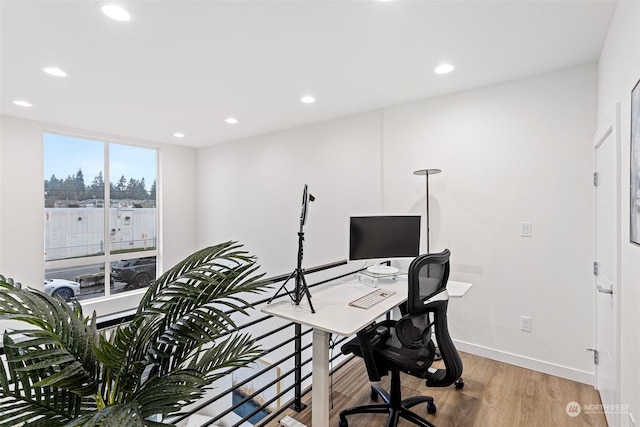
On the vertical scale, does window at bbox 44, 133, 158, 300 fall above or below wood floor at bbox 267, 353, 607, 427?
above

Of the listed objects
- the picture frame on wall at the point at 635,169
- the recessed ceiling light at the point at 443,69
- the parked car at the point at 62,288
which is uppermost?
the recessed ceiling light at the point at 443,69

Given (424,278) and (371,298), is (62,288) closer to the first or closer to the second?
(371,298)

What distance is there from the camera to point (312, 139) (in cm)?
425

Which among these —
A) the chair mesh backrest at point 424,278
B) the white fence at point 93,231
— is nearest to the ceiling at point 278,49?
the chair mesh backrest at point 424,278

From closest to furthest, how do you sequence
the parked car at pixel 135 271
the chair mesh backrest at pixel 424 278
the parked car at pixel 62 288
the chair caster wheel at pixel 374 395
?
1. the chair mesh backrest at pixel 424 278
2. the chair caster wheel at pixel 374 395
3. the parked car at pixel 62 288
4. the parked car at pixel 135 271

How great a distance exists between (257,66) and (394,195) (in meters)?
1.89

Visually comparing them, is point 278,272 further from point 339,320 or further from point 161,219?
point 339,320

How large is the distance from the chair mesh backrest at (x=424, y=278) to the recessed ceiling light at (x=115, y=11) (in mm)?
2187

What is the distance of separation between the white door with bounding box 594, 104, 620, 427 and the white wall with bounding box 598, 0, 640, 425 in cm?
7

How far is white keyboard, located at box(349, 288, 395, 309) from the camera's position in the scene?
200 cm

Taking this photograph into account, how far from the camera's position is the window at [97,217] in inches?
171

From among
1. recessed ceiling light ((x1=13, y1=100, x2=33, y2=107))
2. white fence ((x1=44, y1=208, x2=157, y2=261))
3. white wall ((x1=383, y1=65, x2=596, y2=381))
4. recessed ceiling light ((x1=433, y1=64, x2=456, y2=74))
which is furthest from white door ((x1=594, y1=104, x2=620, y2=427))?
white fence ((x1=44, y1=208, x2=157, y2=261))

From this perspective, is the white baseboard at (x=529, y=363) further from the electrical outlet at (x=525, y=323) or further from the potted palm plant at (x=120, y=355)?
the potted palm plant at (x=120, y=355)

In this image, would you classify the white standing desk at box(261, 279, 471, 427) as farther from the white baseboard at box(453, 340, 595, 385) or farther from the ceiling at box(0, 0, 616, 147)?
the ceiling at box(0, 0, 616, 147)
